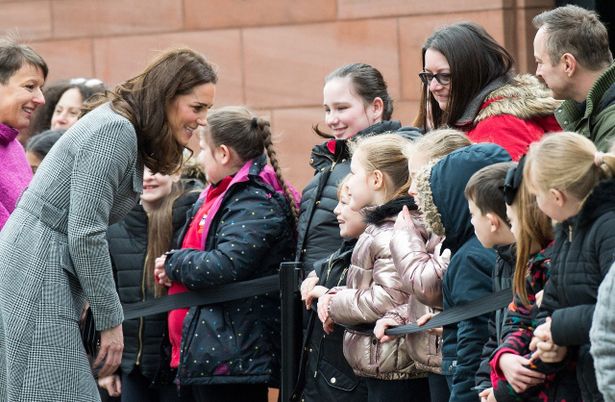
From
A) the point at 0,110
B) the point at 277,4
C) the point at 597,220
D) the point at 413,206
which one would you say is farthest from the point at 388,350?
the point at 277,4

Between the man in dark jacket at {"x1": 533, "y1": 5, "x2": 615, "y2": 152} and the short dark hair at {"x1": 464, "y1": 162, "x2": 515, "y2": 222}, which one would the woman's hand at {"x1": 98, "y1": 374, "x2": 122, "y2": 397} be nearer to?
the man in dark jacket at {"x1": 533, "y1": 5, "x2": 615, "y2": 152}

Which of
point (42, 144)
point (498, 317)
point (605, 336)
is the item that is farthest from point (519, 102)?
point (42, 144)

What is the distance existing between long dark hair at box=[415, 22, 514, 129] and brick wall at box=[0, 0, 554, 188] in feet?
9.29

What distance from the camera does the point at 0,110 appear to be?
6590 mm

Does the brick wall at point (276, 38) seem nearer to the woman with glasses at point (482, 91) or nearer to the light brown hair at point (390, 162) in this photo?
the woman with glasses at point (482, 91)

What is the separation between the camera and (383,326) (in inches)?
223

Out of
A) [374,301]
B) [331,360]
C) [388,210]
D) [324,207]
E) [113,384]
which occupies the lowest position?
[113,384]

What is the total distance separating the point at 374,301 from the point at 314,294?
58cm

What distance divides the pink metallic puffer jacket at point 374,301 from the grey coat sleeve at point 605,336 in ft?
6.50

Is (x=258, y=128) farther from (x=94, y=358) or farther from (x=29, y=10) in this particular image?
(x=29, y=10)

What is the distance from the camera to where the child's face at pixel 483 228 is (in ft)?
16.1

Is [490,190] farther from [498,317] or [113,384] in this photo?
[113,384]

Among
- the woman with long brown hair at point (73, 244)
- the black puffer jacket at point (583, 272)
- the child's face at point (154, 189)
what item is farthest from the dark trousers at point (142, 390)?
the black puffer jacket at point (583, 272)

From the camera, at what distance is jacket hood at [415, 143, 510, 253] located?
17.4 feet
